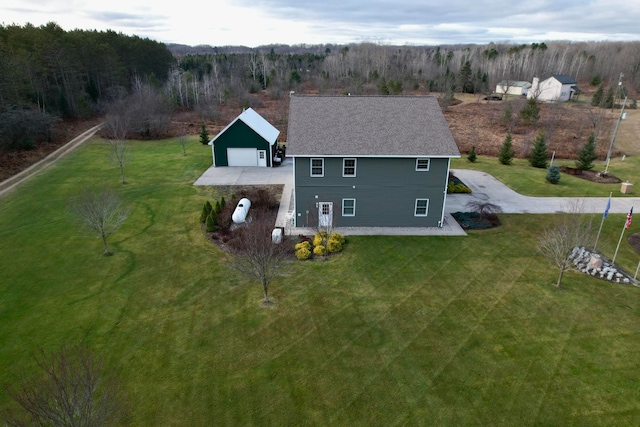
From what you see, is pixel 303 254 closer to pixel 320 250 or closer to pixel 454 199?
pixel 320 250

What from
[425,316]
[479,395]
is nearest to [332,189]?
[425,316]

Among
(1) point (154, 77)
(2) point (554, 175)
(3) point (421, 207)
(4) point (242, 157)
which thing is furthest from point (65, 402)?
(1) point (154, 77)

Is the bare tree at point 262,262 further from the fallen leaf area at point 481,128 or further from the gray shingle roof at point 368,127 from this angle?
the fallen leaf area at point 481,128

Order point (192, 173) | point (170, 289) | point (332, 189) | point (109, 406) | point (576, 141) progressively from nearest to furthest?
point (109, 406) → point (170, 289) → point (332, 189) → point (192, 173) → point (576, 141)

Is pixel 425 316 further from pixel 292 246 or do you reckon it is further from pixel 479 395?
pixel 292 246

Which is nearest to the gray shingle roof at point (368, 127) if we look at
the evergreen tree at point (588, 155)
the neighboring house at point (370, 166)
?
the neighboring house at point (370, 166)

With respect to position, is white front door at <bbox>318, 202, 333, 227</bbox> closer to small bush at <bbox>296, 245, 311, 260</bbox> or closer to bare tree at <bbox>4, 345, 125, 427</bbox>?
small bush at <bbox>296, 245, 311, 260</bbox>
